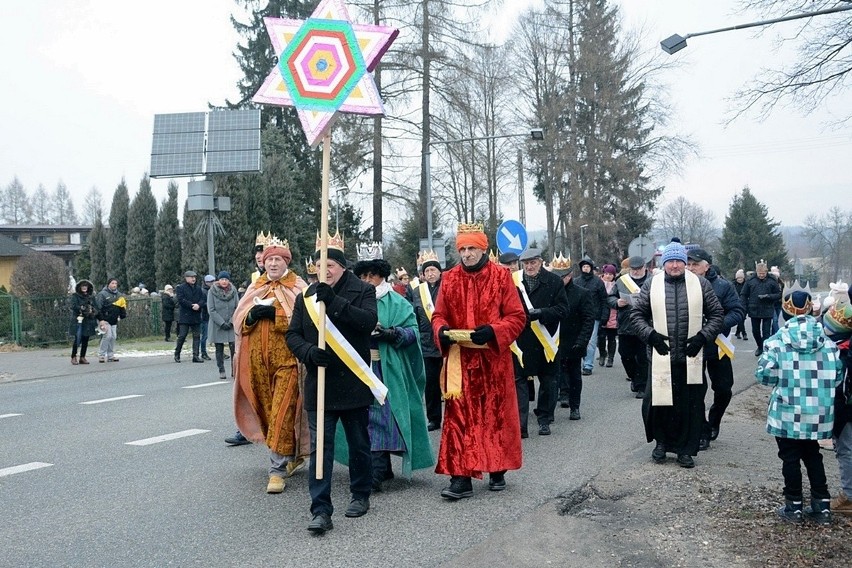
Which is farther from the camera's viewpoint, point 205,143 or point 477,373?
point 205,143

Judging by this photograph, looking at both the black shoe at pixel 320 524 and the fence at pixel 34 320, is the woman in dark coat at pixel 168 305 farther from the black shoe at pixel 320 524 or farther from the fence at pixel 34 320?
the black shoe at pixel 320 524

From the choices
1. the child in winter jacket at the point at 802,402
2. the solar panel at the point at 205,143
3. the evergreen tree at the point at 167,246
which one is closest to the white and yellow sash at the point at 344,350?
the child in winter jacket at the point at 802,402

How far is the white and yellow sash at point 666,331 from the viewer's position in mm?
7562

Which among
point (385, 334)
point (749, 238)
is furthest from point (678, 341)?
point (749, 238)

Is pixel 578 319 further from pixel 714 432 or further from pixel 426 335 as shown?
pixel 714 432

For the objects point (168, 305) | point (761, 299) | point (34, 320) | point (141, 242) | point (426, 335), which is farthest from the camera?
point (141, 242)

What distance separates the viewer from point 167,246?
42.3 m

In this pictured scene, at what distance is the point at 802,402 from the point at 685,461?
1.95 metres

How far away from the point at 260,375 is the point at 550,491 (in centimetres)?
251

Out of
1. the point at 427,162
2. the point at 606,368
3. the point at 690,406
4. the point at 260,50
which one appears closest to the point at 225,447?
the point at 690,406

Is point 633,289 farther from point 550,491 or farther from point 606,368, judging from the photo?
point 550,491

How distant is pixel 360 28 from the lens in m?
6.34

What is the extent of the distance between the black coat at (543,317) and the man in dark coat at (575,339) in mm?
597

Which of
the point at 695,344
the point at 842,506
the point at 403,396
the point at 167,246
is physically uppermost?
the point at 167,246
